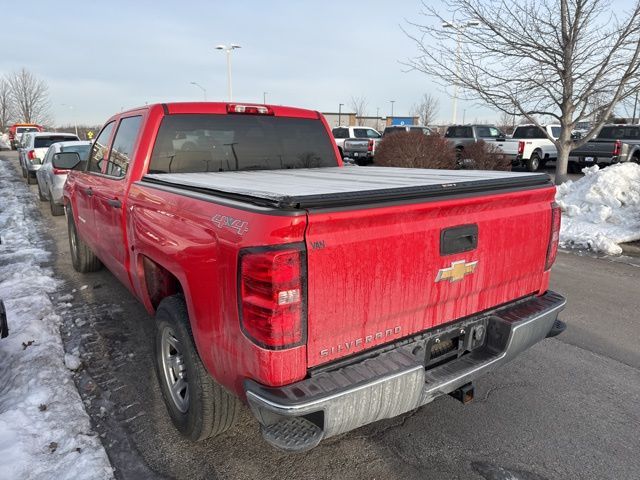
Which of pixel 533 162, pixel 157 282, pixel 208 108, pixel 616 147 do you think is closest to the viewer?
pixel 157 282

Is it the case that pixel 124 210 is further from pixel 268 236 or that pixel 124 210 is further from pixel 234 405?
pixel 268 236

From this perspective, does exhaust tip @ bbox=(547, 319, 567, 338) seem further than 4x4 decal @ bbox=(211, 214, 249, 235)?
Yes

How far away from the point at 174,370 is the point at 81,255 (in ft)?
12.2

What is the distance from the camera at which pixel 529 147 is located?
61.3 ft

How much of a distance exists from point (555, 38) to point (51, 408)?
1067 centimetres

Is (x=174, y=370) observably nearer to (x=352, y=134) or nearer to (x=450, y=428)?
(x=450, y=428)

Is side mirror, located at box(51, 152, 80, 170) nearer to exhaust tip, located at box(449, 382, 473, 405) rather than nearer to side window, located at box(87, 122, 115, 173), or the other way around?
side window, located at box(87, 122, 115, 173)

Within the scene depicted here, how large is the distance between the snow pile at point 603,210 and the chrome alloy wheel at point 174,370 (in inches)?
271

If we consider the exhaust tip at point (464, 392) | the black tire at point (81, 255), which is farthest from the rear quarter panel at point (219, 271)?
the black tire at point (81, 255)

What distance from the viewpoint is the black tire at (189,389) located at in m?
2.57

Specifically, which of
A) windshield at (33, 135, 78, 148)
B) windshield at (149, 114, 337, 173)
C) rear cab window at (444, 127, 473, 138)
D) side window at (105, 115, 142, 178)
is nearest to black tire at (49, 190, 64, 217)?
windshield at (33, 135, 78, 148)

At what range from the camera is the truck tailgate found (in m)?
2.07

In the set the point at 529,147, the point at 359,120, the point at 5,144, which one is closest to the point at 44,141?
the point at 529,147

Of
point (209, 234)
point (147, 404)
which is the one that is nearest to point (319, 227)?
point (209, 234)
